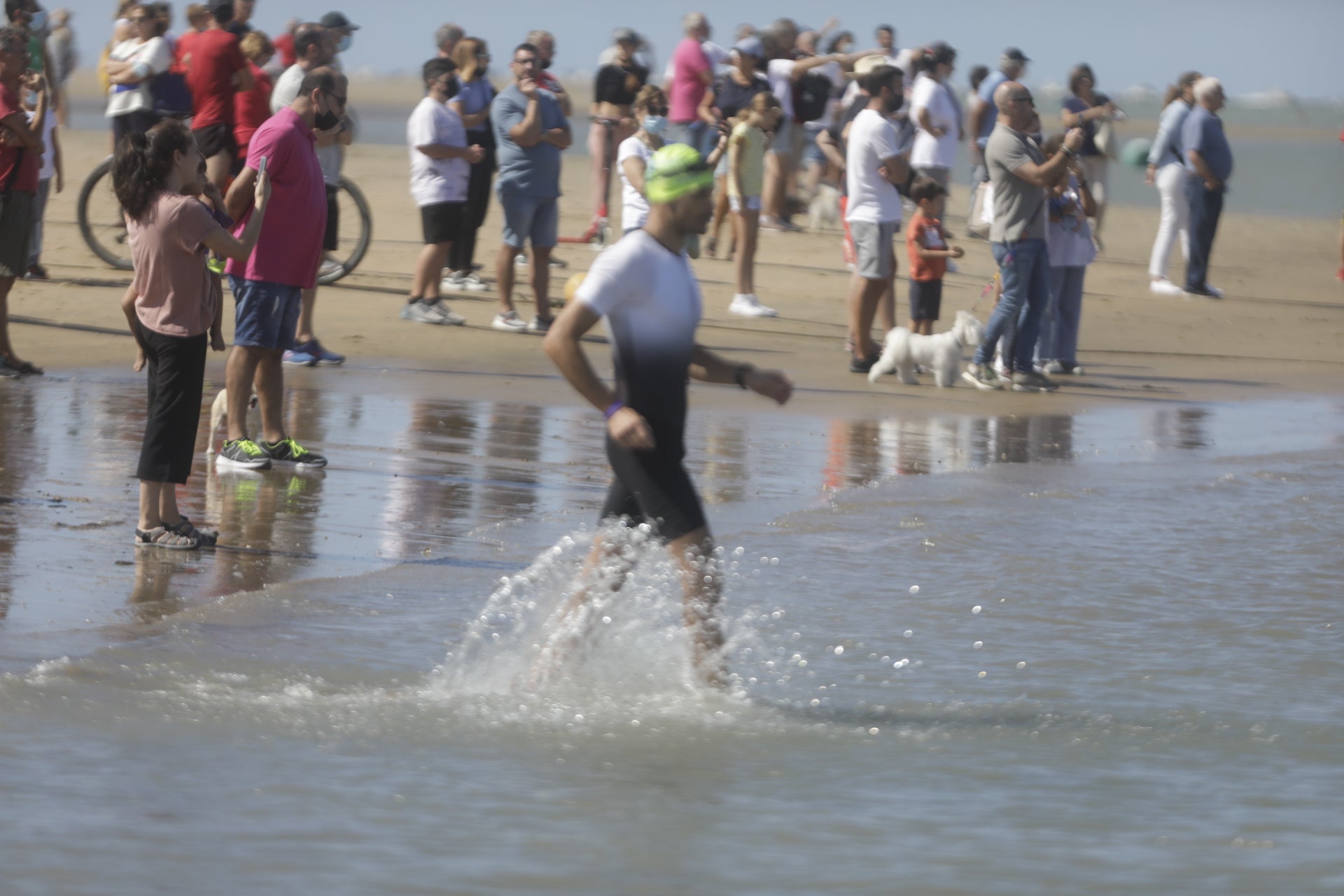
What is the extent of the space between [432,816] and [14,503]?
3.79m

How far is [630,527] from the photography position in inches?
206

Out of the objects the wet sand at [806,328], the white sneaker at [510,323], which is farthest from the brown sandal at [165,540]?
the white sneaker at [510,323]

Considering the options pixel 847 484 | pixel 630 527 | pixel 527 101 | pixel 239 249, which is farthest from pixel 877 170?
pixel 630 527

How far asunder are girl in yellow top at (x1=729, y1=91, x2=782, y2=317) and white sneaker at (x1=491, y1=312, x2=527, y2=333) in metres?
2.01

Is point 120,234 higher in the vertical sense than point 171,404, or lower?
higher

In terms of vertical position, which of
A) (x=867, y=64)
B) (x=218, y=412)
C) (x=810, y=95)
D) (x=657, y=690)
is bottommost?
(x=657, y=690)

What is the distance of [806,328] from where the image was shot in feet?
48.6

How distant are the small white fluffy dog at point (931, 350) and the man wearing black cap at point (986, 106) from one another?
6145mm

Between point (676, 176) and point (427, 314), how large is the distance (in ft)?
27.9

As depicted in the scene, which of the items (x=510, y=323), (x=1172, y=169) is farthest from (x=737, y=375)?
(x=1172, y=169)

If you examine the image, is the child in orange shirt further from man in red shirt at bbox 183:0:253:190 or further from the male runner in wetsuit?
the male runner in wetsuit

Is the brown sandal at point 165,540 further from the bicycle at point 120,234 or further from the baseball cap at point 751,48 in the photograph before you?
the baseball cap at point 751,48

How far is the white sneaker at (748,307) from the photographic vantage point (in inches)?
582

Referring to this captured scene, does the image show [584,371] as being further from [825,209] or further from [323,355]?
[825,209]
